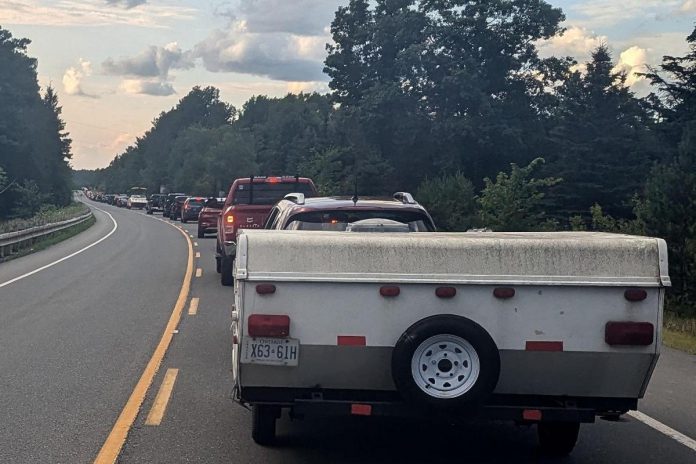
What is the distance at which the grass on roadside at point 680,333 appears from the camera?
12.1 metres

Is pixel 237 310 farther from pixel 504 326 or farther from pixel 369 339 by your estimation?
pixel 504 326

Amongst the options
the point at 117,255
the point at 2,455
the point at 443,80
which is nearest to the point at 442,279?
the point at 2,455

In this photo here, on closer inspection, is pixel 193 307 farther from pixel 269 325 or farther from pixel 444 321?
pixel 444 321

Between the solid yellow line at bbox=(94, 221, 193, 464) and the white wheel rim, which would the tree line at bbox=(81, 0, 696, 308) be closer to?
the solid yellow line at bbox=(94, 221, 193, 464)

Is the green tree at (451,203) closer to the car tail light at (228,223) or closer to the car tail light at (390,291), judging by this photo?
the car tail light at (228,223)

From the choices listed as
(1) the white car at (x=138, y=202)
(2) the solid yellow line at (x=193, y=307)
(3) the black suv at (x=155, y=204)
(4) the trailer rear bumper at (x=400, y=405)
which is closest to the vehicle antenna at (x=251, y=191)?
(2) the solid yellow line at (x=193, y=307)

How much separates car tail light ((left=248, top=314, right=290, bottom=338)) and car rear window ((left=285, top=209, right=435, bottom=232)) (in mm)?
2556

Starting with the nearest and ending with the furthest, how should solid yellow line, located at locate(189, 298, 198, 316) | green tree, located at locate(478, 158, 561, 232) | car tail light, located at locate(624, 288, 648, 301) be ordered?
car tail light, located at locate(624, 288, 648, 301) → solid yellow line, located at locate(189, 298, 198, 316) → green tree, located at locate(478, 158, 561, 232)

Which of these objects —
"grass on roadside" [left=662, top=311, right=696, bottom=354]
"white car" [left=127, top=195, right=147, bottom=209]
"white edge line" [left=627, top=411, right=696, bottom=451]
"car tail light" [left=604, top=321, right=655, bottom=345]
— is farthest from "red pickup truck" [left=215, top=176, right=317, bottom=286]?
"white car" [left=127, top=195, right=147, bottom=209]

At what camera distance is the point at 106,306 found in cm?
1513

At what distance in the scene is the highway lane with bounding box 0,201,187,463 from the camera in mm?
7055

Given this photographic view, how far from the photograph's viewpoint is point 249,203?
19531 millimetres

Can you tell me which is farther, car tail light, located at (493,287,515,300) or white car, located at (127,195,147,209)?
white car, located at (127,195,147,209)

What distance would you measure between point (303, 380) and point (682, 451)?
3019mm
